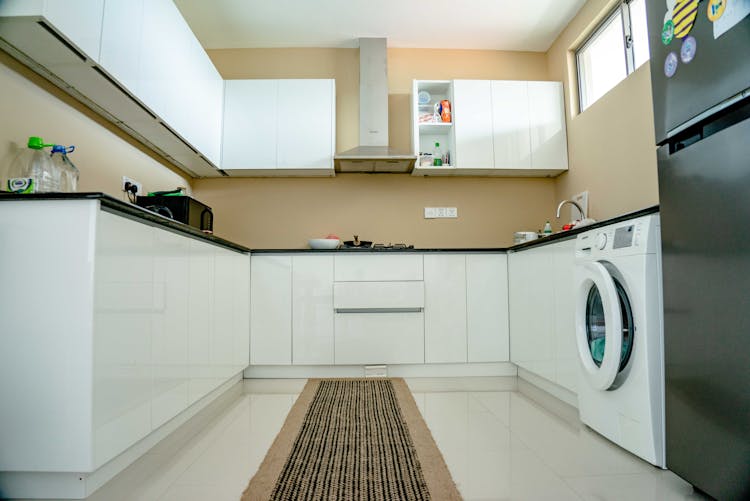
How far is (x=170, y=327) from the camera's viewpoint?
1.65 meters

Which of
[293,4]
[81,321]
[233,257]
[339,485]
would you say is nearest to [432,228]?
[233,257]

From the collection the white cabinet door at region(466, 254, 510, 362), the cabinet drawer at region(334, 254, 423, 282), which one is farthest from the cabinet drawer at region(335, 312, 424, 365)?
the white cabinet door at region(466, 254, 510, 362)

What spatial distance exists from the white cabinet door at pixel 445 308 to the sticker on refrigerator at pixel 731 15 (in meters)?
1.95

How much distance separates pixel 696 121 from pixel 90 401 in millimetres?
1907

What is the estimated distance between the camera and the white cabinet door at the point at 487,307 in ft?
9.43

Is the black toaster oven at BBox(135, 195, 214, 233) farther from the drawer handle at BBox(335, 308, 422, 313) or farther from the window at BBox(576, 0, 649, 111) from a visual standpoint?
the window at BBox(576, 0, 649, 111)

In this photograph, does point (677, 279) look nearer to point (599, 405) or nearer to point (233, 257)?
point (599, 405)

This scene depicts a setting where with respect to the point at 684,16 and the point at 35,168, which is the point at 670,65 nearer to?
the point at 684,16

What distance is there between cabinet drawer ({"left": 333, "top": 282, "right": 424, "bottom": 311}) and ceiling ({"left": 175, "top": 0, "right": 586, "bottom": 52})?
2027mm

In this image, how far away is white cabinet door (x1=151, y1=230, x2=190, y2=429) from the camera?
5.08 ft

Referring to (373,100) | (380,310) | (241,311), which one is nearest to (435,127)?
(373,100)

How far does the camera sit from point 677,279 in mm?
1293

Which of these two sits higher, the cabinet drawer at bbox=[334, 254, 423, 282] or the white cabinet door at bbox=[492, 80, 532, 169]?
the white cabinet door at bbox=[492, 80, 532, 169]

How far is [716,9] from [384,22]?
2598 millimetres
